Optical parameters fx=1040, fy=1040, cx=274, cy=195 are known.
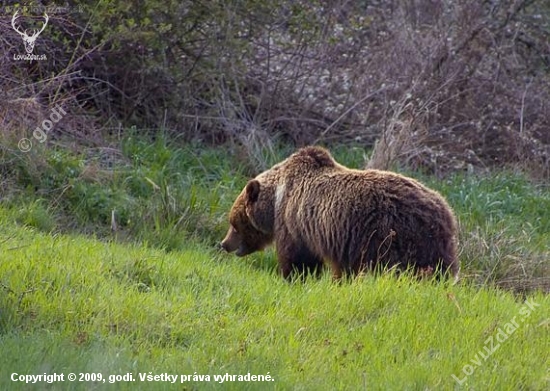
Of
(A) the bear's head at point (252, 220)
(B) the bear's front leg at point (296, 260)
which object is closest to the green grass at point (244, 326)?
(B) the bear's front leg at point (296, 260)

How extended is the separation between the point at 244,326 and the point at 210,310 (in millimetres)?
459

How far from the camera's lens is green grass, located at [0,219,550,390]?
258 inches

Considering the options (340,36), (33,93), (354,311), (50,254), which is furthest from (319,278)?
(340,36)

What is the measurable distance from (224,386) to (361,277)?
2.33 m

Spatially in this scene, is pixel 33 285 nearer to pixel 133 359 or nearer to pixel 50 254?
pixel 50 254

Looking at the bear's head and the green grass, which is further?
the bear's head

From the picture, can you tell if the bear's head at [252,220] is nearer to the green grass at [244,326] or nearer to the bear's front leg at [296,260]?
the bear's front leg at [296,260]

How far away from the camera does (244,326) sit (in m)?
7.41

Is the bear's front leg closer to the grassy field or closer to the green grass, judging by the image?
the grassy field

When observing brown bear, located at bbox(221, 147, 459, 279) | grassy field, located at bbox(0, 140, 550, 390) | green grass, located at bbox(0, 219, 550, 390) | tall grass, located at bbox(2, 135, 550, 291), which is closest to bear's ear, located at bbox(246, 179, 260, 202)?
brown bear, located at bbox(221, 147, 459, 279)

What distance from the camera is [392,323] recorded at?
295 inches

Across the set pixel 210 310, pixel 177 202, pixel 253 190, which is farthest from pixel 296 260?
pixel 177 202

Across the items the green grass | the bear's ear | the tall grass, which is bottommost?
the tall grass

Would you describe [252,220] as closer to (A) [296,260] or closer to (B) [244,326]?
(A) [296,260]
